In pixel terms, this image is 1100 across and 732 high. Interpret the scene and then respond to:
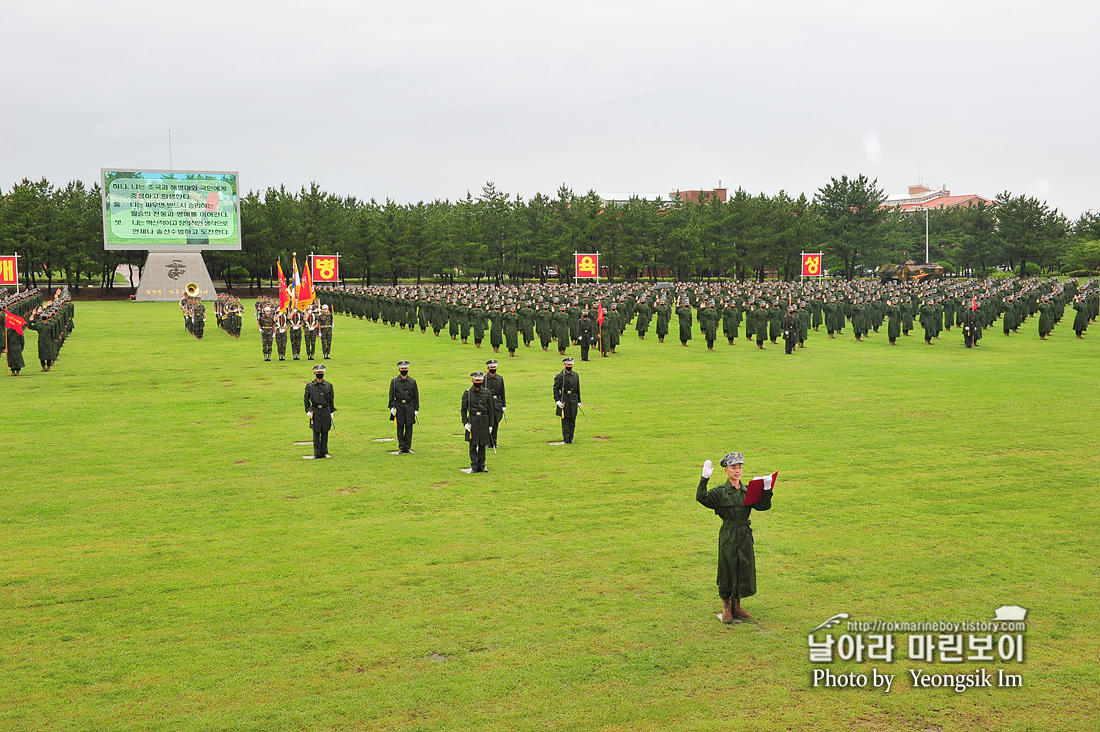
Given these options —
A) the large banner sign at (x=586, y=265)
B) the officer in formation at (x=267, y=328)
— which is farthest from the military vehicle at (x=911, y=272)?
the officer in formation at (x=267, y=328)

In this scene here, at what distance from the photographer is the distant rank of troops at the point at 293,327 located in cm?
2909

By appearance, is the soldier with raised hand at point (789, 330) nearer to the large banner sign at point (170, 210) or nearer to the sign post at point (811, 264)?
the sign post at point (811, 264)

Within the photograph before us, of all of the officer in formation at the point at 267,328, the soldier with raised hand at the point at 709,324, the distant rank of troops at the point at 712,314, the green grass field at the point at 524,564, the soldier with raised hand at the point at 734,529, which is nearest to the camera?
the green grass field at the point at 524,564

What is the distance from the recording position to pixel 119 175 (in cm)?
6103

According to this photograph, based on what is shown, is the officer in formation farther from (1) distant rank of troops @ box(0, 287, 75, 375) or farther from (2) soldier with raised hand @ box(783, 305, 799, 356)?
(2) soldier with raised hand @ box(783, 305, 799, 356)

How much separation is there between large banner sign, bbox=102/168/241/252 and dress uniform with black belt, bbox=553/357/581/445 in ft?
177

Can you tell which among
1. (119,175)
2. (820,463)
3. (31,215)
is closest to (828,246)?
(119,175)

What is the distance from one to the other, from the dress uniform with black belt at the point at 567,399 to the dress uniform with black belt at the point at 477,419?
85.2 inches

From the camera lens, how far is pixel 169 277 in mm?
70625

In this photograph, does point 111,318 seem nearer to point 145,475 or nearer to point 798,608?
point 145,475

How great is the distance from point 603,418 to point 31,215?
236 feet

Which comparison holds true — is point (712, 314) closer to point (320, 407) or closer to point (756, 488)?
point (320, 407)

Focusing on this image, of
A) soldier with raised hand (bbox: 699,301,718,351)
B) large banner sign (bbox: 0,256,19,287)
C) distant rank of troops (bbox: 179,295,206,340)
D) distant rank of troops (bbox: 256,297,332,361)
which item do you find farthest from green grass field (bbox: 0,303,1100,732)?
large banner sign (bbox: 0,256,19,287)

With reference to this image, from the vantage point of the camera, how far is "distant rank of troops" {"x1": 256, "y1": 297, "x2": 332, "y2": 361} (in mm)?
29094
